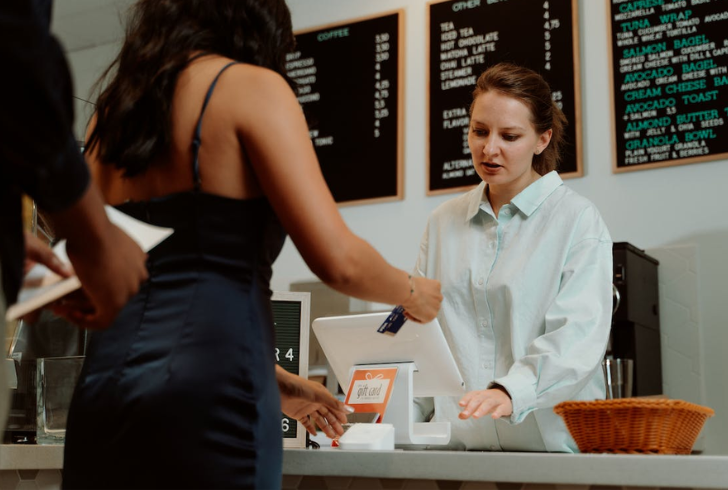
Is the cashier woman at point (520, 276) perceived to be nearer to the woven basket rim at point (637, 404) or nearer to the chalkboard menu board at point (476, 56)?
the woven basket rim at point (637, 404)

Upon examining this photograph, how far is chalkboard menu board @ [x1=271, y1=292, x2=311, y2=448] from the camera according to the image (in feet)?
6.74

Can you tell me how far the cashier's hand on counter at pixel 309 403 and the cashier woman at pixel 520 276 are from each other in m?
0.35

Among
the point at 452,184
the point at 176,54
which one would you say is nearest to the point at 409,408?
the point at 176,54

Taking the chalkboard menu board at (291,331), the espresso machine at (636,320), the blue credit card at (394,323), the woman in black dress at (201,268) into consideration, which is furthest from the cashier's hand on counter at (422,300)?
the espresso machine at (636,320)

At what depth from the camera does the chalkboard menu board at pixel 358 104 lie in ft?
12.8

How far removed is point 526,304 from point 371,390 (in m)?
0.47

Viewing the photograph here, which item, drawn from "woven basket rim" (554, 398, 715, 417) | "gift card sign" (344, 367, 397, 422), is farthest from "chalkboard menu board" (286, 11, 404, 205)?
"woven basket rim" (554, 398, 715, 417)

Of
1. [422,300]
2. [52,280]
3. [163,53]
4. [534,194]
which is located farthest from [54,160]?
[534,194]

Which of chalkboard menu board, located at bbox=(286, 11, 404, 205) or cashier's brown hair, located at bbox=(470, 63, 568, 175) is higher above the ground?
chalkboard menu board, located at bbox=(286, 11, 404, 205)

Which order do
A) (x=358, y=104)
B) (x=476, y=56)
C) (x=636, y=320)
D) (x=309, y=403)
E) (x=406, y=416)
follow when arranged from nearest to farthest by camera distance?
(x=309, y=403)
(x=406, y=416)
(x=636, y=320)
(x=476, y=56)
(x=358, y=104)

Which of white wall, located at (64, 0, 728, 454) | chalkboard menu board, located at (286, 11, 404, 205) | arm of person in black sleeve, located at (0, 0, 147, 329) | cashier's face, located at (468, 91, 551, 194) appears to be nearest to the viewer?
arm of person in black sleeve, located at (0, 0, 147, 329)

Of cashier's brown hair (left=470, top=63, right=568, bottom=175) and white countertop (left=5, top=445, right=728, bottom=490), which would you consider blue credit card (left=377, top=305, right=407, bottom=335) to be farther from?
cashier's brown hair (left=470, top=63, right=568, bottom=175)

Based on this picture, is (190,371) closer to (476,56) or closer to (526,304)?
(526,304)

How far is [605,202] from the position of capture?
3.30 metres
